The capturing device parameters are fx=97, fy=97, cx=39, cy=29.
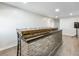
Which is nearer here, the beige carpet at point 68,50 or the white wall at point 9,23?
the beige carpet at point 68,50

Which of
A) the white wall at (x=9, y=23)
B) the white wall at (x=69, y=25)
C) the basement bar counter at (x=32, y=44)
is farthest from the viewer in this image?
the white wall at (x=69, y=25)

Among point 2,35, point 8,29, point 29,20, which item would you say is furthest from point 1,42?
point 29,20

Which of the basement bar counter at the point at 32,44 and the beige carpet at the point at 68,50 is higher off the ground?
the basement bar counter at the point at 32,44

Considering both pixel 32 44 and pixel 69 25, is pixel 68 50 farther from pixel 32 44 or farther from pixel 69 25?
pixel 69 25

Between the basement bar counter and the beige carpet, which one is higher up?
the basement bar counter

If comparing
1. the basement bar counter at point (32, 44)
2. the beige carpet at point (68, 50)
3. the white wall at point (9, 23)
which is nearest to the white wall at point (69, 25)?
the beige carpet at point (68, 50)

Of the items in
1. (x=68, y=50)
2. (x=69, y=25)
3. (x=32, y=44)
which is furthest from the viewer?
(x=69, y=25)

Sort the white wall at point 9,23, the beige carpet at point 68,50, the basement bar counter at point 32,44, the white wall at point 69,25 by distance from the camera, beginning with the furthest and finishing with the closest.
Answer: the white wall at point 69,25 < the white wall at point 9,23 < the beige carpet at point 68,50 < the basement bar counter at point 32,44

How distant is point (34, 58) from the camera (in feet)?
5.71

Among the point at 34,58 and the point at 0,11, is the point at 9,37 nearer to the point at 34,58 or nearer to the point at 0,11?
the point at 0,11

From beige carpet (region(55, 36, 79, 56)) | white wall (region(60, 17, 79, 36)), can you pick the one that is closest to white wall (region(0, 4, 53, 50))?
beige carpet (region(55, 36, 79, 56))

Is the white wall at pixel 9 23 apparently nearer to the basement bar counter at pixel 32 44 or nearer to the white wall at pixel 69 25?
the basement bar counter at pixel 32 44

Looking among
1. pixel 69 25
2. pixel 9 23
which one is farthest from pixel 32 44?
pixel 69 25

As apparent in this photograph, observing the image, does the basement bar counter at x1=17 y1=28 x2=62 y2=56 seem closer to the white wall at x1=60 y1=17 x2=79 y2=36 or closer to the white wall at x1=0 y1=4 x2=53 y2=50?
the white wall at x1=0 y1=4 x2=53 y2=50
